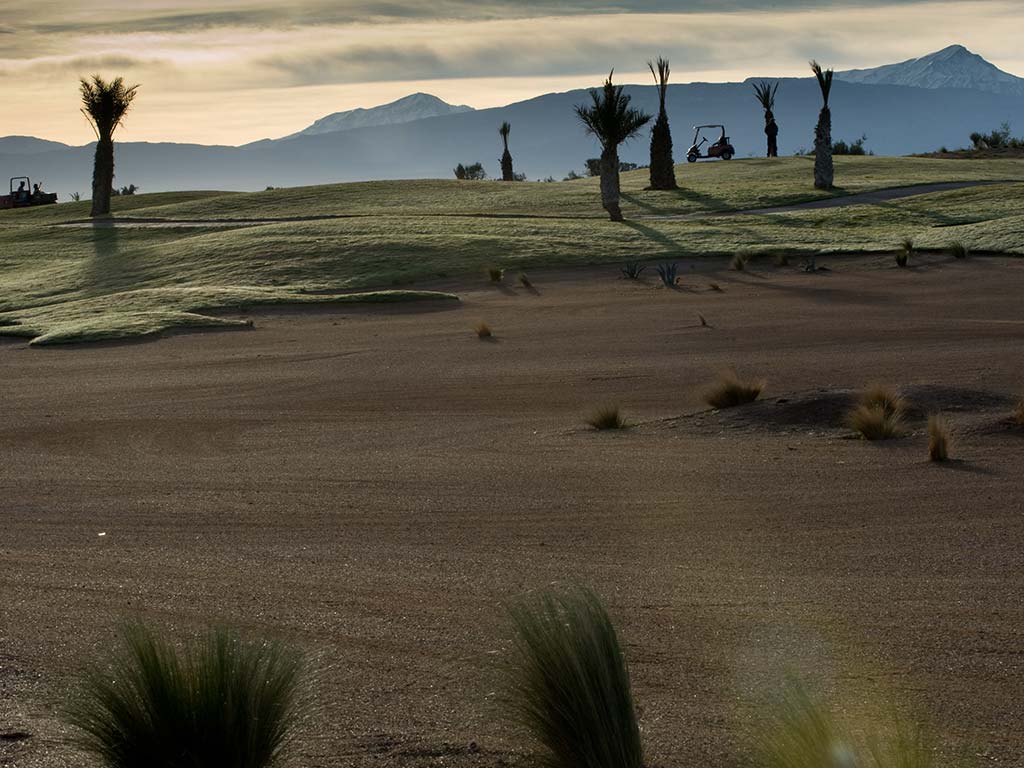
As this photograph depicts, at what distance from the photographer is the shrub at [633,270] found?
3086 centimetres

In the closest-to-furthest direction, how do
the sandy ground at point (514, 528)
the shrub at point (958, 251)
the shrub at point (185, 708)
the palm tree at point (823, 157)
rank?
1. the shrub at point (185, 708)
2. the sandy ground at point (514, 528)
3. the shrub at point (958, 251)
4. the palm tree at point (823, 157)

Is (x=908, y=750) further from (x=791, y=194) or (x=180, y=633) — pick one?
(x=791, y=194)

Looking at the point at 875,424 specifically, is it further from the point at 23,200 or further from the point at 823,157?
the point at 23,200

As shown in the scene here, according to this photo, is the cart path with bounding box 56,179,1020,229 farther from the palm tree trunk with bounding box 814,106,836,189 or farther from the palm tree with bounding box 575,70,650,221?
the palm tree trunk with bounding box 814,106,836,189

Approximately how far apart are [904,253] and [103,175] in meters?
38.7

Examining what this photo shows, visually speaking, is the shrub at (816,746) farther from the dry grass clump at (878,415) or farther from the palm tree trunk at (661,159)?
the palm tree trunk at (661,159)

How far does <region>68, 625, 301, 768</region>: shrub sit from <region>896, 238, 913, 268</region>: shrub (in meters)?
27.4

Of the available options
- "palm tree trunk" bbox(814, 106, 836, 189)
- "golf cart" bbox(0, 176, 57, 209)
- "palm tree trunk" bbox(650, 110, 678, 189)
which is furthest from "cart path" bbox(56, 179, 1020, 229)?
"golf cart" bbox(0, 176, 57, 209)

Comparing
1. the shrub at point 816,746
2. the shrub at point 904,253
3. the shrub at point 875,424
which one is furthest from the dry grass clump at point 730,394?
the shrub at point 904,253

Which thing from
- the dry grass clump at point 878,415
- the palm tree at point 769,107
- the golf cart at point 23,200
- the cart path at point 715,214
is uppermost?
the palm tree at point 769,107

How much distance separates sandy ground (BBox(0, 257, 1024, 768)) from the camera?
21.0ft

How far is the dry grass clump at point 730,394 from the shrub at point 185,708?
10.1 meters

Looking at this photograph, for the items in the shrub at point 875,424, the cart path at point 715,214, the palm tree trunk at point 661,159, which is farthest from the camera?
the palm tree trunk at point 661,159

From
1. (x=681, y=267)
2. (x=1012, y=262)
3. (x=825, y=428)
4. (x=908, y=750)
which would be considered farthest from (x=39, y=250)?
(x=908, y=750)
